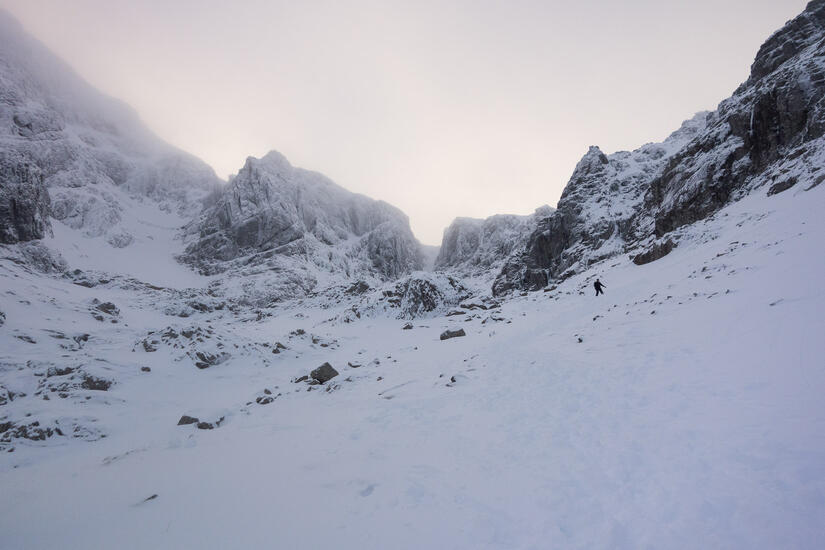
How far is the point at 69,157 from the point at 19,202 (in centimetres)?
6261

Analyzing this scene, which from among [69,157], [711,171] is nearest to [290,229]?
[69,157]

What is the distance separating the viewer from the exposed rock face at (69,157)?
56.4 meters

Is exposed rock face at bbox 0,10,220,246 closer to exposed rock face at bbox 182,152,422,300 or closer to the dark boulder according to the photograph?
exposed rock face at bbox 182,152,422,300

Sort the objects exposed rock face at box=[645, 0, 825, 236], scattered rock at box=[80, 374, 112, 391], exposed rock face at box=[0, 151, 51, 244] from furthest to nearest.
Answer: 1. exposed rock face at box=[0, 151, 51, 244]
2. exposed rock face at box=[645, 0, 825, 236]
3. scattered rock at box=[80, 374, 112, 391]

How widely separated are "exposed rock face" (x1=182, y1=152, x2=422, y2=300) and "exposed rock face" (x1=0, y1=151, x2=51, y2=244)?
35109mm

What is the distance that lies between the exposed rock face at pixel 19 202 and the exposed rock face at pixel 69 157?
0.13m

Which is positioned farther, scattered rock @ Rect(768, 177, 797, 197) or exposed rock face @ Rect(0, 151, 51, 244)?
exposed rock face @ Rect(0, 151, 51, 244)

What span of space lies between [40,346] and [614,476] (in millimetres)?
22975

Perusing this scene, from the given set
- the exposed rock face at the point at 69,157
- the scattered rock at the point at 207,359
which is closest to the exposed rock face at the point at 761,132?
the scattered rock at the point at 207,359

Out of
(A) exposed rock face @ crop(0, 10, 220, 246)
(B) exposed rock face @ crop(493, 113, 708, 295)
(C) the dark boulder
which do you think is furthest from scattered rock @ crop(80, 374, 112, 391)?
(A) exposed rock face @ crop(0, 10, 220, 246)

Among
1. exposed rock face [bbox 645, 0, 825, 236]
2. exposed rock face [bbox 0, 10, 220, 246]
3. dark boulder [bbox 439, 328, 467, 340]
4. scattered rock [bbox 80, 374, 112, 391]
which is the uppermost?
exposed rock face [bbox 0, 10, 220, 246]

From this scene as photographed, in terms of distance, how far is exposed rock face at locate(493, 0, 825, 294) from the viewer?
27.5 meters

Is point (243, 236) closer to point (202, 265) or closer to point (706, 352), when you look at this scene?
point (202, 265)

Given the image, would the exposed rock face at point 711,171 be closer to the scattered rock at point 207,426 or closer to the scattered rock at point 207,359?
the scattered rock at point 207,426
